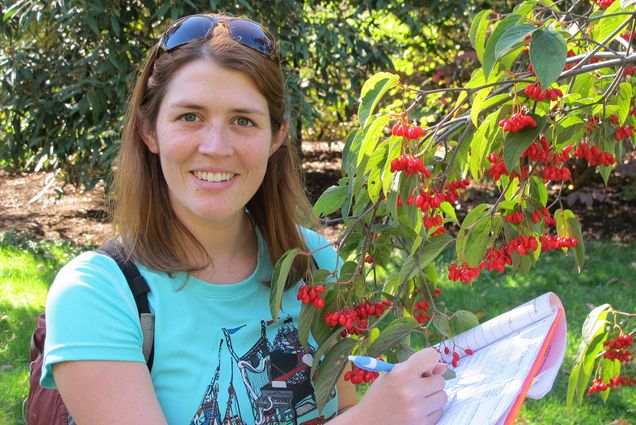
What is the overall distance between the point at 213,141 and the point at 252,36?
0.28 meters

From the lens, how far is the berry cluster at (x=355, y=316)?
1.66m

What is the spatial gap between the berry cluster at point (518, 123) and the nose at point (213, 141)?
22.4 inches

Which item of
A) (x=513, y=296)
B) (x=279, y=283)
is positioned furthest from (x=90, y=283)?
(x=513, y=296)

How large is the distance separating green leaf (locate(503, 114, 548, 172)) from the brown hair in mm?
539

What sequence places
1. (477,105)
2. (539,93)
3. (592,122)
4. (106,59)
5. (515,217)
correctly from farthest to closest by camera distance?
1. (106,59)
2. (592,122)
3. (515,217)
4. (477,105)
5. (539,93)

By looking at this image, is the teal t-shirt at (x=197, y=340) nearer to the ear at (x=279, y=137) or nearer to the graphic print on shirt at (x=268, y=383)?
the graphic print on shirt at (x=268, y=383)

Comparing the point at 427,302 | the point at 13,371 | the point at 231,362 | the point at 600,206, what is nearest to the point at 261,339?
the point at 231,362

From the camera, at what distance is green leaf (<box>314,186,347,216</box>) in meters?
1.97

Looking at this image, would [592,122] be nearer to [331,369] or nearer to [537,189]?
[537,189]

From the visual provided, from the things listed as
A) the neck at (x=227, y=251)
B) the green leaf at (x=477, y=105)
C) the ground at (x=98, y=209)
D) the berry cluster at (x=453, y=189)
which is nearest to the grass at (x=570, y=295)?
the ground at (x=98, y=209)

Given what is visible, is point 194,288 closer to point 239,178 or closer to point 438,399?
point 239,178

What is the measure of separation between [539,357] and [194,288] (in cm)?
73

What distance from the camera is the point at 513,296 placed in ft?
18.3

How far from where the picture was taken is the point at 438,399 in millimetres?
1464
